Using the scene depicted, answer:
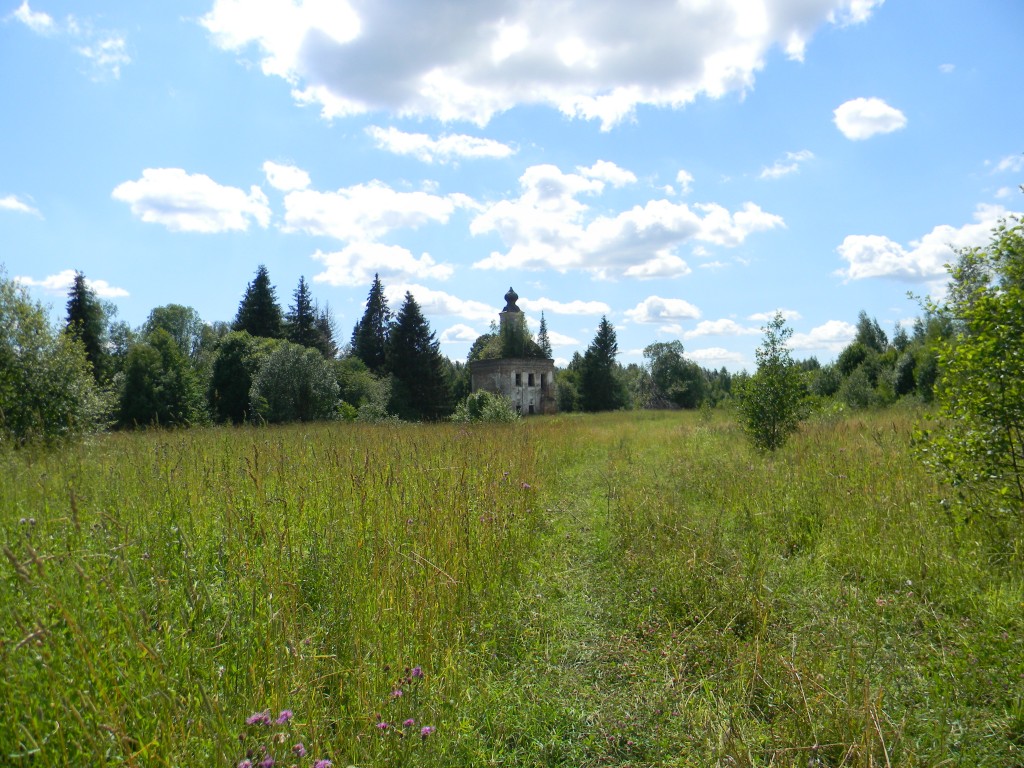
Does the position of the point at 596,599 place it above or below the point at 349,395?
below

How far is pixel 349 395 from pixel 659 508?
32.8 metres

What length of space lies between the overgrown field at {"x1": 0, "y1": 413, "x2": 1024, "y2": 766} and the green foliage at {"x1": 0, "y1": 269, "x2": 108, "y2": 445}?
15.6 ft

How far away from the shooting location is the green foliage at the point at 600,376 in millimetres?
54906

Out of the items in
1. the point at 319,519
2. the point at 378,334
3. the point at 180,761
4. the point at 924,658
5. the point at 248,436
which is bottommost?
the point at 924,658

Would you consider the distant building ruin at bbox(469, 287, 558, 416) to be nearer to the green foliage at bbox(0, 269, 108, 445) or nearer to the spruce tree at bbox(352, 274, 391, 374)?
the spruce tree at bbox(352, 274, 391, 374)

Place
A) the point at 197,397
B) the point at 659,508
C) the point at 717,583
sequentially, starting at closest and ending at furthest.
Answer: the point at 717,583, the point at 659,508, the point at 197,397

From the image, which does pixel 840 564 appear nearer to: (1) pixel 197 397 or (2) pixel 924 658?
(2) pixel 924 658

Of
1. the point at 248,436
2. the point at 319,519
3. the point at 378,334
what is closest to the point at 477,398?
the point at 248,436

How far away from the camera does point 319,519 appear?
4.56 meters

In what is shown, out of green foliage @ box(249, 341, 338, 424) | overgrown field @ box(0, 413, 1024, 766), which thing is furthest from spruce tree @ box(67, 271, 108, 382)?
overgrown field @ box(0, 413, 1024, 766)

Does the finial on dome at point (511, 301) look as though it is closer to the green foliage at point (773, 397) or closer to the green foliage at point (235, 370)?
the green foliage at point (235, 370)

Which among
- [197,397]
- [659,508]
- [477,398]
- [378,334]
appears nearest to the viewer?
[659,508]

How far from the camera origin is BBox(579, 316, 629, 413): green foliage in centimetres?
5491

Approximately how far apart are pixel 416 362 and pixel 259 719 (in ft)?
134
